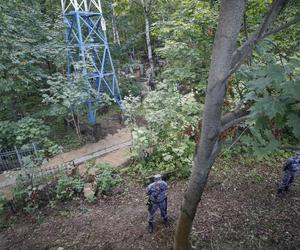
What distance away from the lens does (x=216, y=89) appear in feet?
7.93

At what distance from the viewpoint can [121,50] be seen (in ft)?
46.8

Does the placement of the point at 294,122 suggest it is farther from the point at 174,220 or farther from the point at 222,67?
the point at 174,220

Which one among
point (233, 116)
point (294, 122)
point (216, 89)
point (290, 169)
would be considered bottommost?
point (290, 169)

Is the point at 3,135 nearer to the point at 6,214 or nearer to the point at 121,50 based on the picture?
the point at 6,214

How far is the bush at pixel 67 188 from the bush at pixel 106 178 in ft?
1.59

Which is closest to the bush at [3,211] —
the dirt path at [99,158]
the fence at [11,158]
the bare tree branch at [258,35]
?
the dirt path at [99,158]

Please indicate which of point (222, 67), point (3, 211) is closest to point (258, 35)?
point (222, 67)

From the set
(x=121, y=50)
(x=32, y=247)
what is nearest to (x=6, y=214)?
(x=32, y=247)

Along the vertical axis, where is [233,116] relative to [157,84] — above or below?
above

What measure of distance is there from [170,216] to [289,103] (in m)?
3.88

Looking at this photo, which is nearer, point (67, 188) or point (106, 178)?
point (67, 188)

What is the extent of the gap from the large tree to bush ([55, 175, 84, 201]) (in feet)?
13.1

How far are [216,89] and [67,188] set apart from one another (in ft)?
16.6

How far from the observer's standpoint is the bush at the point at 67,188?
240 inches
